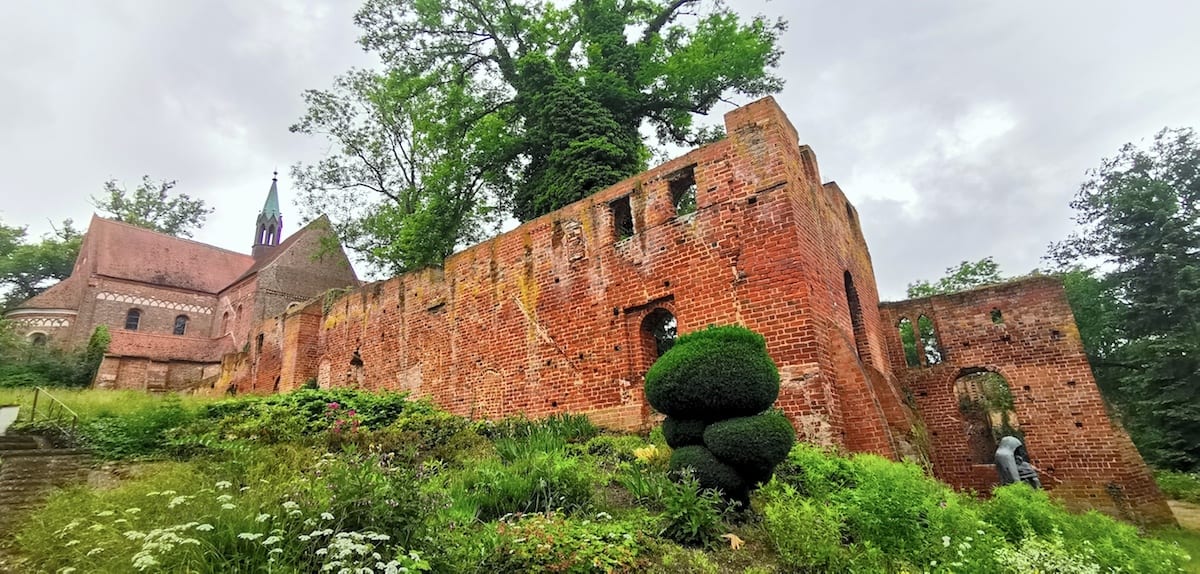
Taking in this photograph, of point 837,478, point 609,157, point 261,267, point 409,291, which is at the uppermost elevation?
→ point 261,267

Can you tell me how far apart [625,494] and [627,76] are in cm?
1647

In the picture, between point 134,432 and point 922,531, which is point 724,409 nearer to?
point 922,531

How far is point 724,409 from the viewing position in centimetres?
604

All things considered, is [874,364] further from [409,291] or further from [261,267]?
[261,267]

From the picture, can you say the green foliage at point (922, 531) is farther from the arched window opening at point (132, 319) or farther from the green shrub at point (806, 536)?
the arched window opening at point (132, 319)

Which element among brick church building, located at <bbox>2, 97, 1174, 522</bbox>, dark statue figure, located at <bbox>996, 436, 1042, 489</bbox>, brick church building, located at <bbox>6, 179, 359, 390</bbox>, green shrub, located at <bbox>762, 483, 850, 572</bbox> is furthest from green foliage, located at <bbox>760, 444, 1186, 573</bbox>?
brick church building, located at <bbox>6, 179, 359, 390</bbox>

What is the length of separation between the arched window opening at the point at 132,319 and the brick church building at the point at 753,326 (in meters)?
23.3

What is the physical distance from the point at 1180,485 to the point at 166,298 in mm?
46154

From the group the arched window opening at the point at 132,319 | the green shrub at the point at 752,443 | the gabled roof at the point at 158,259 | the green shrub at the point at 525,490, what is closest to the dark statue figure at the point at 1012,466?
the green shrub at the point at 752,443

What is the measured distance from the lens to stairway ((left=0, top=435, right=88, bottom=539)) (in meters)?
6.18

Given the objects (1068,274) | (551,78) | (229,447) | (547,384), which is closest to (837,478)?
(547,384)

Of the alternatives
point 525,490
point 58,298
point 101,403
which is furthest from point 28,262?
point 525,490

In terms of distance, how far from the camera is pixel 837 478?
6.78 metres

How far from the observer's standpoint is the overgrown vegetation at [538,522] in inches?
154
